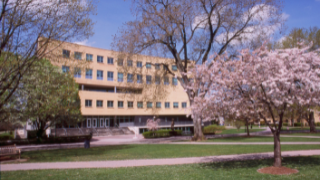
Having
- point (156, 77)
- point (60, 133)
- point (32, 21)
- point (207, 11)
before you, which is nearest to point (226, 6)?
point (207, 11)

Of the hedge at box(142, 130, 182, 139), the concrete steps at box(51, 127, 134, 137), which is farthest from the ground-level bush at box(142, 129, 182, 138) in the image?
the concrete steps at box(51, 127, 134, 137)

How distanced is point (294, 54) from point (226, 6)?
1486 centimetres

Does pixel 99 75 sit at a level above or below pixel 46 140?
above

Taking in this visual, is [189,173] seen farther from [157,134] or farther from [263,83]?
[157,134]

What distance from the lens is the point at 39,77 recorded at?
1972 cm

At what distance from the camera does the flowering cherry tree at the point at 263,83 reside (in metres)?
8.35

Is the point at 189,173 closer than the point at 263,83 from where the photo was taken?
No

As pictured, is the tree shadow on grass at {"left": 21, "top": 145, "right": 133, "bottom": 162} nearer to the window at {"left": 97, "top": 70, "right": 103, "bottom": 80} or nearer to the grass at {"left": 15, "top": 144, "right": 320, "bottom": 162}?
the grass at {"left": 15, "top": 144, "right": 320, "bottom": 162}

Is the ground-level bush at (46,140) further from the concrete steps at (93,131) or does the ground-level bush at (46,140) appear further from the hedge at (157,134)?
the concrete steps at (93,131)

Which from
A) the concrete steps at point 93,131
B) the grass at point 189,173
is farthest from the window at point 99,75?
the grass at point 189,173

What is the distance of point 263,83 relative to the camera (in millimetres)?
8164

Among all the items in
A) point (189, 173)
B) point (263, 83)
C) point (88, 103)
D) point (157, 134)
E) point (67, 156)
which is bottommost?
point (157, 134)

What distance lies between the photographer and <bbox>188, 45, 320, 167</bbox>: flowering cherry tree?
27.4 feet

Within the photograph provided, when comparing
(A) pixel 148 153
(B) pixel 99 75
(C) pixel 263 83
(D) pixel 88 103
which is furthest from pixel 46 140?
(C) pixel 263 83
